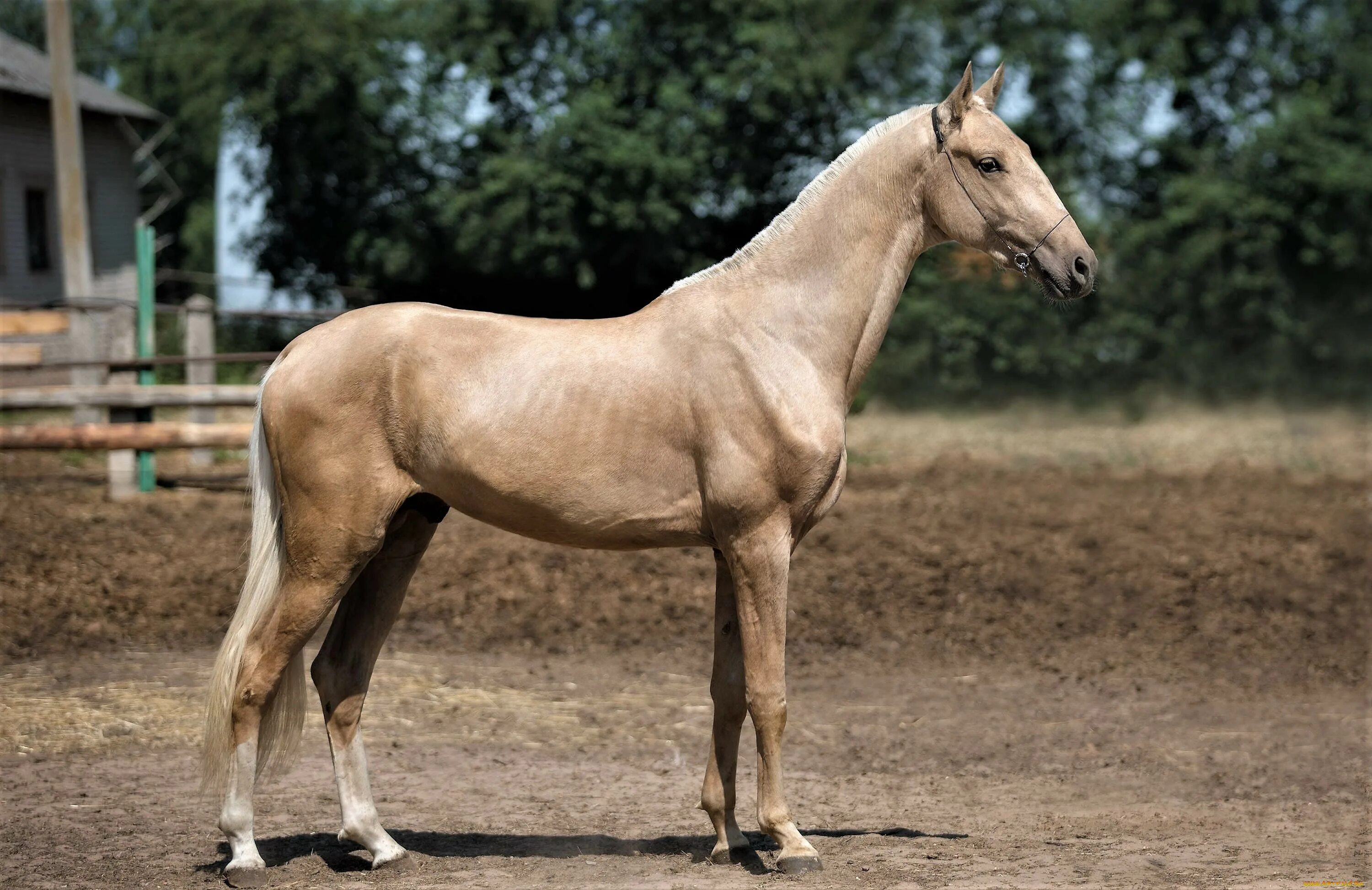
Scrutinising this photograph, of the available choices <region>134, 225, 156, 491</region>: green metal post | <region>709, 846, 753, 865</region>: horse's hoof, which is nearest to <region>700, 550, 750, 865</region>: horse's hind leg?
<region>709, 846, 753, 865</region>: horse's hoof

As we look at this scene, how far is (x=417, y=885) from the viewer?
3.95 metres

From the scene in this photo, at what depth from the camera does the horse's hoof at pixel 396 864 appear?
4.12 meters

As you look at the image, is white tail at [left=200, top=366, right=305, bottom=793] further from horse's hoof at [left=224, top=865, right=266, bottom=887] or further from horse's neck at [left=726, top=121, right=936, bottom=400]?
horse's neck at [left=726, top=121, right=936, bottom=400]

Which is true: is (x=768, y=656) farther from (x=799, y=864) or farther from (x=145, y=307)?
(x=145, y=307)

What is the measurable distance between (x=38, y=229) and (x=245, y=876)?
966 inches

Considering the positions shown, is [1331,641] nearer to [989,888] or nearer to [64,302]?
[989,888]

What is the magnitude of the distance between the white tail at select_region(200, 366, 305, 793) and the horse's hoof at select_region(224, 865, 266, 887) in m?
0.26

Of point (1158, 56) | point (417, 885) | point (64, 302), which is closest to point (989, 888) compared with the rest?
point (417, 885)

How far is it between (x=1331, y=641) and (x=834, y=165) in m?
5.16

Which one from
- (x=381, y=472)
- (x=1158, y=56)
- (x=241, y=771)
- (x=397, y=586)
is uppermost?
(x=1158, y=56)

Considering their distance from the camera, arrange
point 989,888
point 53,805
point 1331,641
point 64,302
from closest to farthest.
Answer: point 989,888, point 53,805, point 1331,641, point 64,302

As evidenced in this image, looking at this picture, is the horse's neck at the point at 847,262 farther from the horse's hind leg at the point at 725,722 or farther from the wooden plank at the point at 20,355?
the wooden plank at the point at 20,355

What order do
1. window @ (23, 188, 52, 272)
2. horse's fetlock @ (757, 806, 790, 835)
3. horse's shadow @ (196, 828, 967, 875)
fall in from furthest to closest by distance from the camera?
1. window @ (23, 188, 52, 272)
2. horse's shadow @ (196, 828, 967, 875)
3. horse's fetlock @ (757, 806, 790, 835)

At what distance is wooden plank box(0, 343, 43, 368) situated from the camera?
11.7m
